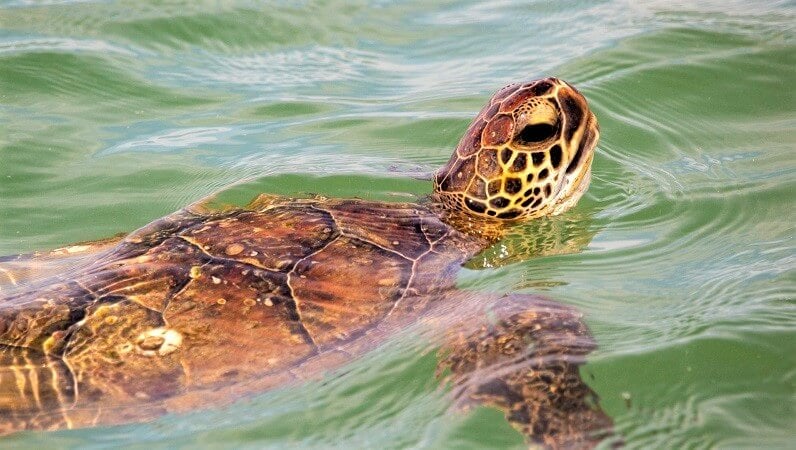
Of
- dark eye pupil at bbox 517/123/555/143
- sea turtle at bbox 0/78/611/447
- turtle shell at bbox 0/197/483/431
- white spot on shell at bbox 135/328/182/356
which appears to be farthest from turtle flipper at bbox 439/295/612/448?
white spot on shell at bbox 135/328/182/356

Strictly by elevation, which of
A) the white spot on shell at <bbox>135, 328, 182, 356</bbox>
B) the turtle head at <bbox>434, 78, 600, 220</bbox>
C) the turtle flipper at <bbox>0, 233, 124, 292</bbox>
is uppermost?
the turtle head at <bbox>434, 78, 600, 220</bbox>

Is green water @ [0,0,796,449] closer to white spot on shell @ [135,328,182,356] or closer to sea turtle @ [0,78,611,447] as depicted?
sea turtle @ [0,78,611,447]

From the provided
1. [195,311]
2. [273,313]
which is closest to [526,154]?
[273,313]

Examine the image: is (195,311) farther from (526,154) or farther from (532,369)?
(526,154)

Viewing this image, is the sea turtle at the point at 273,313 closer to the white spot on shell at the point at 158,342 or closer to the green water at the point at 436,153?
the white spot on shell at the point at 158,342

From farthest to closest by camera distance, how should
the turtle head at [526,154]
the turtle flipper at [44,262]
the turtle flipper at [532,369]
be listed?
1. the turtle head at [526,154]
2. the turtle flipper at [44,262]
3. the turtle flipper at [532,369]

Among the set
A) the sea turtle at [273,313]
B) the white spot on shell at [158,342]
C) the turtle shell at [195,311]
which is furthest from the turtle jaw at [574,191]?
the white spot on shell at [158,342]

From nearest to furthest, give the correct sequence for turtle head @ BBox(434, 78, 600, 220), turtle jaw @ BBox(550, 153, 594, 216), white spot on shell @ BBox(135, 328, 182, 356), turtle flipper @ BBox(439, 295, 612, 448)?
turtle flipper @ BBox(439, 295, 612, 448), white spot on shell @ BBox(135, 328, 182, 356), turtle head @ BBox(434, 78, 600, 220), turtle jaw @ BBox(550, 153, 594, 216)

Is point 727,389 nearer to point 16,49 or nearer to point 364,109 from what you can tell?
point 364,109
